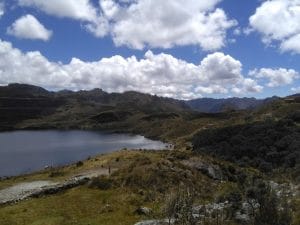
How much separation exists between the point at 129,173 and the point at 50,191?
11.6m

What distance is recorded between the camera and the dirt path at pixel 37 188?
55.2 meters

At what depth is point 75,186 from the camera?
2410 inches

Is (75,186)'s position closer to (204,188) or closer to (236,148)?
(204,188)

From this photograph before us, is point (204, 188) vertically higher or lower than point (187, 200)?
lower

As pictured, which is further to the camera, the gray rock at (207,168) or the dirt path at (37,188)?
the gray rock at (207,168)

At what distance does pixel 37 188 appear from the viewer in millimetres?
59312

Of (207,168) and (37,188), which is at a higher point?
(207,168)

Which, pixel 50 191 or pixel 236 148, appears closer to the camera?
pixel 50 191

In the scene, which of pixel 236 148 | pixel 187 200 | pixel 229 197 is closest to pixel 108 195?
pixel 229 197

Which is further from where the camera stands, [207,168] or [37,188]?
[207,168]

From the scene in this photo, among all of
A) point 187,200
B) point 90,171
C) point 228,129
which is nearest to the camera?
point 187,200

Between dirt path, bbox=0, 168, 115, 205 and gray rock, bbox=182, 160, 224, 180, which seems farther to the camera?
gray rock, bbox=182, 160, 224, 180

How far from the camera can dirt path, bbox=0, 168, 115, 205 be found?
181 feet

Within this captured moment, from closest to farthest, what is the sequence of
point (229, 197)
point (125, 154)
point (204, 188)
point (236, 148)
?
1. point (229, 197)
2. point (204, 188)
3. point (125, 154)
4. point (236, 148)
